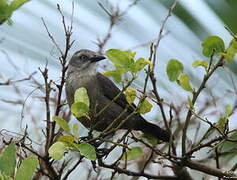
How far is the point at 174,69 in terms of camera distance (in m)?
1.38

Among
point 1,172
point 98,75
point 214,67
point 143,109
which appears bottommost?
point 1,172

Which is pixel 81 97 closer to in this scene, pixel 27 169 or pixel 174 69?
pixel 174 69

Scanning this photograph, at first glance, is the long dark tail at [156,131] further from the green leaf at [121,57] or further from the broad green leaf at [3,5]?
the broad green leaf at [3,5]

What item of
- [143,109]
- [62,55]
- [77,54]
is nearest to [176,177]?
[143,109]

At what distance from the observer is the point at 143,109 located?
1.39 meters

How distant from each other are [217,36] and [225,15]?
8 centimetres

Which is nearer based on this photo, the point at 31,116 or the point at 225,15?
the point at 225,15

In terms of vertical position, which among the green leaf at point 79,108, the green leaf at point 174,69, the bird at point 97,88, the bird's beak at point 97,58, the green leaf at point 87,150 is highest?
the bird's beak at point 97,58

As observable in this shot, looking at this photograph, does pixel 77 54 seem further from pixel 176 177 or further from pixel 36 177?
pixel 176 177

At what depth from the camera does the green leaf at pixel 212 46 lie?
1.31 m

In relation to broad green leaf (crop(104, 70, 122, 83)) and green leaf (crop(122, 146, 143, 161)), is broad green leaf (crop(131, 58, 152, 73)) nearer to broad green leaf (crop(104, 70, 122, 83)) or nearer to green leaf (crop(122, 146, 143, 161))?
broad green leaf (crop(104, 70, 122, 83))

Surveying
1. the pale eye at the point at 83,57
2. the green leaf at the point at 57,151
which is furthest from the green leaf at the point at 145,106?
the pale eye at the point at 83,57

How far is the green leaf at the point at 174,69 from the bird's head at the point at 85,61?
4.76 ft

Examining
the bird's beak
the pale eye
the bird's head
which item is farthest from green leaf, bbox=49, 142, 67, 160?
the pale eye
